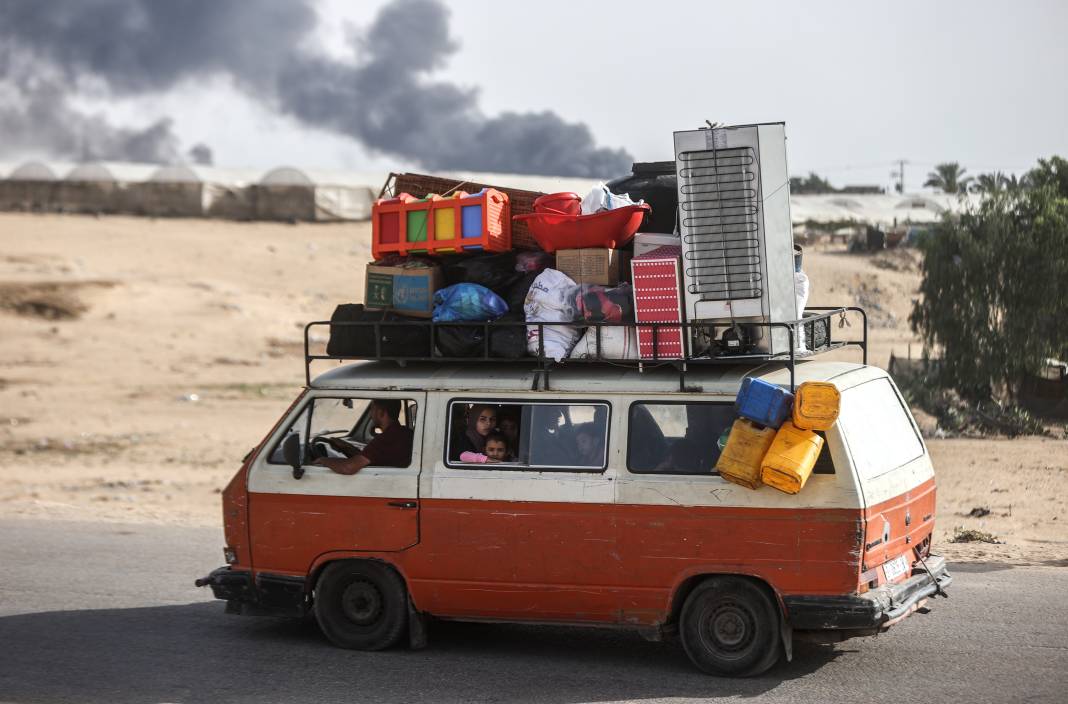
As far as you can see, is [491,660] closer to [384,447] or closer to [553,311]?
[384,447]

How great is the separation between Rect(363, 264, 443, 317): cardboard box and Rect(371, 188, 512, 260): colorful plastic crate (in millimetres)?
148

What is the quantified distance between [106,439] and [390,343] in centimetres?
1347

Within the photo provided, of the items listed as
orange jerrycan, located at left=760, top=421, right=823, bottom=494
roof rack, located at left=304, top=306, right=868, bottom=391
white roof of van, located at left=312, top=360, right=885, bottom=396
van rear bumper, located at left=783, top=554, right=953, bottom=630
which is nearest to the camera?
orange jerrycan, located at left=760, top=421, right=823, bottom=494

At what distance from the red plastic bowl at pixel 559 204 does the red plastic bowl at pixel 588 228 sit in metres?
0.05

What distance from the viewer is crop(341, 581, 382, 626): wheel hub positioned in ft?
27.2

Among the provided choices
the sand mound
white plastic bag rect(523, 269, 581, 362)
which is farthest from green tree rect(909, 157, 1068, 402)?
the sand mound

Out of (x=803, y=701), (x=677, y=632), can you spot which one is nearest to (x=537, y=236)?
(x=677, y=632)

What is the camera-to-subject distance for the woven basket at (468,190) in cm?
844

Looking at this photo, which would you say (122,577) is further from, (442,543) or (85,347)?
(85,347)

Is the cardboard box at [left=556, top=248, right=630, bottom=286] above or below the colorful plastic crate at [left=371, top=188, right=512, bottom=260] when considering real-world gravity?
below

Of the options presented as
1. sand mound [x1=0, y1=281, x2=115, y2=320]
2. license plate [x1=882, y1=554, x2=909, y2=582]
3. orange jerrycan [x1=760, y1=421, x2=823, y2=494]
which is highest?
sand mound [x1=0, y1=281, x2=115, y2=320]

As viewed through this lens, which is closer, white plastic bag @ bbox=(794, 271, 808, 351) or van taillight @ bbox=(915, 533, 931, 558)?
white plastic bag @ bbox=(794, 271, 808, 351)

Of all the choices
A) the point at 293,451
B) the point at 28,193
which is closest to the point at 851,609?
the point at 293,451

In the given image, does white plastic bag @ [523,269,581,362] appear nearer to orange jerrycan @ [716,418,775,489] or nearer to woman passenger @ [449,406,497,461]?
woman passenger @ [449,406,497,461]
